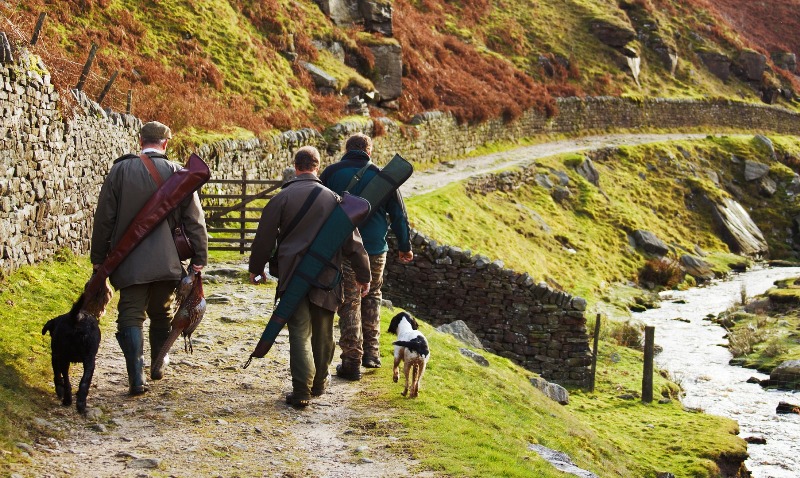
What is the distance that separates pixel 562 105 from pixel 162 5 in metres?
23.9

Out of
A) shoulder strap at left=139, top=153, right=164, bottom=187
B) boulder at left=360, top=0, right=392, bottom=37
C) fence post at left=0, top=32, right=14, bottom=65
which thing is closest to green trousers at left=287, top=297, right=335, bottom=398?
shoulder strap at left=139, top=153, right=164, bottom=187

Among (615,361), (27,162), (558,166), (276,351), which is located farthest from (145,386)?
(558,166)

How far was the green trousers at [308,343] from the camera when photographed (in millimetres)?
8164

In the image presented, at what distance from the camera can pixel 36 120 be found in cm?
1158

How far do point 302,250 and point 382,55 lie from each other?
28.5 metres

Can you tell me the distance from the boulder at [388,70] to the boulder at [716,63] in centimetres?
3137

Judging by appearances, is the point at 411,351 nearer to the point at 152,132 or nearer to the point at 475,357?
the point at 152,132

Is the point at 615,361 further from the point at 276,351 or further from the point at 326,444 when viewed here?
the point at 326,444

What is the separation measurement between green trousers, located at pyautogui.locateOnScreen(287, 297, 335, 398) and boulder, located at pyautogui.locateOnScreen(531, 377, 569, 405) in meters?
7.62

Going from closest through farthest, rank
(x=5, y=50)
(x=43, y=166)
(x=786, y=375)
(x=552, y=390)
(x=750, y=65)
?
(x=5, y=50)
(x=43, y=166)
(x=552, y=390)
(x=786, y=375)
(x=750, y=65)

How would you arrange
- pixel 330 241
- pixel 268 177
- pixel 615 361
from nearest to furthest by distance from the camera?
pixel 330 241
pixel 615 361
pixel 268 177

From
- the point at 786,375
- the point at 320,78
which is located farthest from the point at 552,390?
the point at 320,78

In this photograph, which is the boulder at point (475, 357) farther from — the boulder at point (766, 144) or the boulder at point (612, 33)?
the boulder at point (612, 33)

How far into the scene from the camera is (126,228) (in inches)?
308
